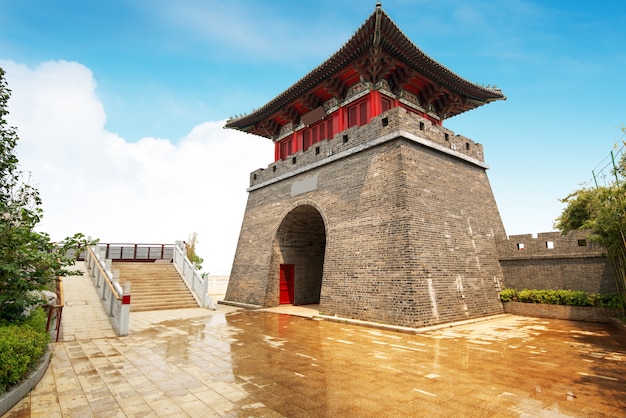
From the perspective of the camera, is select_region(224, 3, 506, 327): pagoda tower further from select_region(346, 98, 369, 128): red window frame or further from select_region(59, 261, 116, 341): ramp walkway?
select_region(59, 261, 116, 341): ramp walkway

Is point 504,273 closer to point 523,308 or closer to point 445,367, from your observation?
point 523,308

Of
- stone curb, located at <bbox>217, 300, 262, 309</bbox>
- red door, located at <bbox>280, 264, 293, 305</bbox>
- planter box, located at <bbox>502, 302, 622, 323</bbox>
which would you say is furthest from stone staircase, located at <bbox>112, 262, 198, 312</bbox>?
planter box, located at <bbox>502, 302, 622, 323</bbox>

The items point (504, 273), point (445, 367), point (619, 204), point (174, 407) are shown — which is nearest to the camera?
point (174, 407)

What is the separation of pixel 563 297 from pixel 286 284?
970 cm

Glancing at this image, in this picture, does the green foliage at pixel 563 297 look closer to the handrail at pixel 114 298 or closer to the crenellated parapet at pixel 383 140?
the crenellated parapet at pixel 383 140

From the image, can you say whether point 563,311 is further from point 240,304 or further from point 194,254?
point 194,254

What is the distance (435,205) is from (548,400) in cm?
662

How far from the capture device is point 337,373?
486cm

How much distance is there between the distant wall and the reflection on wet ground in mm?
2598

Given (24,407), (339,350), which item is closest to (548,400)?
(339,350)

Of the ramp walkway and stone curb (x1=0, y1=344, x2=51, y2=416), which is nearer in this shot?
stone curb (x1=0, y1=344, x2=51, y2=416)

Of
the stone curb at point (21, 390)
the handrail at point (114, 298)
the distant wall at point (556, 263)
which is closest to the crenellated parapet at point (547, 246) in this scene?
the distant wall at point (556, 263)

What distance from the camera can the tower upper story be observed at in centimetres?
1047

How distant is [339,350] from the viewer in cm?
626
